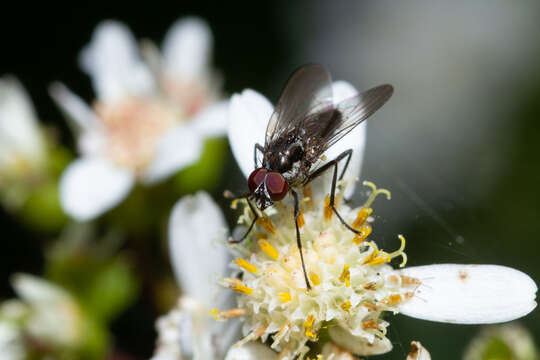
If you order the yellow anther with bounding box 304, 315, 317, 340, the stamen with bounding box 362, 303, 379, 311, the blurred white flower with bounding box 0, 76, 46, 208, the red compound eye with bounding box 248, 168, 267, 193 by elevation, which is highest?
the blurred white flower with bounding box 0, 76, 46, 208

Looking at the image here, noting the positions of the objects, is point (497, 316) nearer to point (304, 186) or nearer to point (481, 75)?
point (304, 186)

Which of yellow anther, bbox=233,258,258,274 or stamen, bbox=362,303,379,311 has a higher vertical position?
yellow anther, bbox=233,258,258,274

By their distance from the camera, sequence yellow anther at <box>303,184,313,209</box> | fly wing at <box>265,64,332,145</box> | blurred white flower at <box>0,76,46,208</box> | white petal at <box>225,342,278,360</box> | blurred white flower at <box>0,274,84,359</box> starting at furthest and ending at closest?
1. blurred white flower at <box>0,76,46,208</box>
2. blurred white flower at <box>0,274,84,359</box>
3. fly wing at <box>265,64,332,145</box>
4. yellow anther at <box>303,184,313,209</box>
5. white petal at <box>225,342,278,360</box>

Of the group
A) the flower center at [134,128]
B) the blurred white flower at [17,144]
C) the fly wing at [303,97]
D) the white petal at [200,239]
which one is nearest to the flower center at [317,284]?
the white petal at [200,239]

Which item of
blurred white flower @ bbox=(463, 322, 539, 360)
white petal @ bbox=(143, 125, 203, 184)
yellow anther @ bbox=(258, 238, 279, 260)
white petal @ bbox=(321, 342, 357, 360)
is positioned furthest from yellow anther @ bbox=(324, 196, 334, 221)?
white petal @ bbox=(143, 125, 203, 184)

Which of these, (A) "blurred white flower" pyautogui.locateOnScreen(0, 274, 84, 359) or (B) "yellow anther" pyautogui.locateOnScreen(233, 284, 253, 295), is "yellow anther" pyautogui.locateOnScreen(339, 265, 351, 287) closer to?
(B) "yellow anther" pyautogui.locateOnScreen(233, 284, 253, 295)

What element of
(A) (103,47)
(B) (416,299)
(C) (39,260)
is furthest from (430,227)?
(A) (103,47)

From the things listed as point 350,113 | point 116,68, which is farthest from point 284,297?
point 116,68
